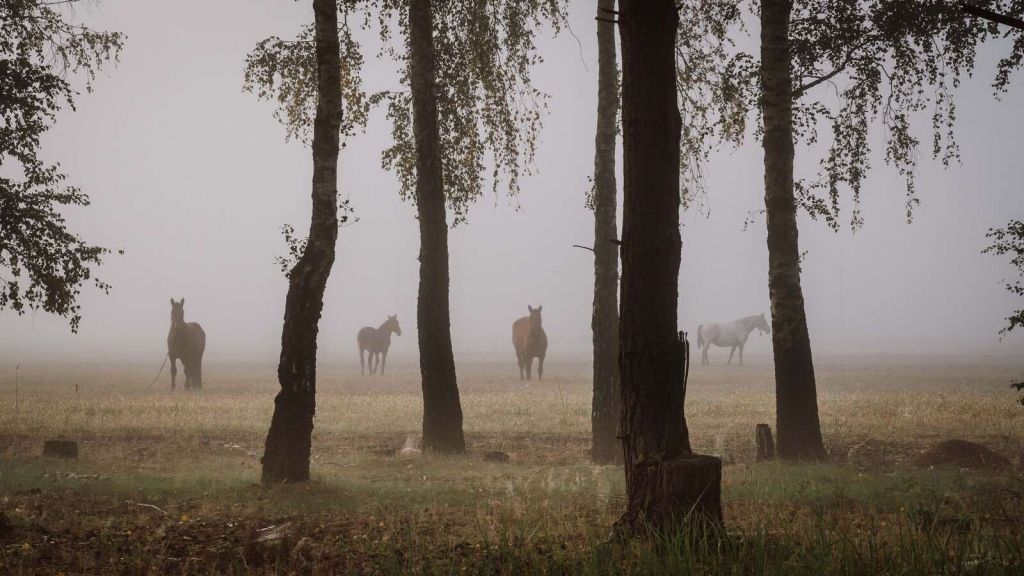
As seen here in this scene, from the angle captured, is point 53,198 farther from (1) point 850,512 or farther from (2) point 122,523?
(1) point 850,512

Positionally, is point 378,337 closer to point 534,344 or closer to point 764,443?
point 534,344

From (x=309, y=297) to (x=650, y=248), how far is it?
576 centimetres

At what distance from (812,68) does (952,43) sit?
2.49 metres

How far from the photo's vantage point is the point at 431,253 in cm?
1420

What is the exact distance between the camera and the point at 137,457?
13.6 meters

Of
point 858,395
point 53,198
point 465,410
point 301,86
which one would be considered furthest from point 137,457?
point 858,395

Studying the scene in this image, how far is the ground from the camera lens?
211 inches

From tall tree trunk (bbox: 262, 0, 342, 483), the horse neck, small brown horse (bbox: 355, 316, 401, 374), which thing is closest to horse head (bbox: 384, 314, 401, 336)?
small brown horse (bbox: 355, 316, 401, 374)

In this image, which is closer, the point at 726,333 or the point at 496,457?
the point at 496,457

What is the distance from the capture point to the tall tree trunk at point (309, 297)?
10531 mm

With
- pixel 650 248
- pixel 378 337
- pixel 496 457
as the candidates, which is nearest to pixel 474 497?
pixel 496 457

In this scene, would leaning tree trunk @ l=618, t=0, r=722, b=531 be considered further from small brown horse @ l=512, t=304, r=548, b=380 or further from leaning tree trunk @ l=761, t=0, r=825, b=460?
small brown horse @ l=512, t=304, r=548, b=380

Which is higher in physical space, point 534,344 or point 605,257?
point 605,257

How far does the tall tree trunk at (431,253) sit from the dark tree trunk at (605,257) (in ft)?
7.97
